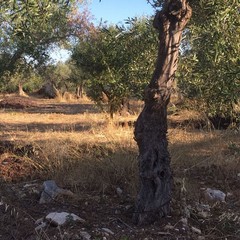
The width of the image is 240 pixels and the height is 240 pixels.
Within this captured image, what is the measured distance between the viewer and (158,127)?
430 cm

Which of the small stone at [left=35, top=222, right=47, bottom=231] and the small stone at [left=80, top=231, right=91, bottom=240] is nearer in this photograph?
the small stone at [left=80, top=231, right=91, bottom=240]

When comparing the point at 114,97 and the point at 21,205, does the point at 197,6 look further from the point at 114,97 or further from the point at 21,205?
the point at 114,97

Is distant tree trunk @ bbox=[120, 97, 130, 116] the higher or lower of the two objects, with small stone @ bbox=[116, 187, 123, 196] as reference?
higher

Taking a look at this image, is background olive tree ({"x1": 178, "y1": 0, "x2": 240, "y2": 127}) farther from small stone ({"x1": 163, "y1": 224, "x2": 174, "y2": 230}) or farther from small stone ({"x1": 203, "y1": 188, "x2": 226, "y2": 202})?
small stone ({"x1": 163, "y1": 224, "x2": 174, "y2": 230})

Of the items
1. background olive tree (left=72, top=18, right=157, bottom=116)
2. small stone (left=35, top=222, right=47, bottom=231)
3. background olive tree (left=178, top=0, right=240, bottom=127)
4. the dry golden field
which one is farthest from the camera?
background olive tree (left=72, top=18, right=157, bottom=116)

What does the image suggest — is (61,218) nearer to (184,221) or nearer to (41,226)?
(41,226)

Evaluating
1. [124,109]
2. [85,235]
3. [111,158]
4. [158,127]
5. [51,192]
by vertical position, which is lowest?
[85,235]

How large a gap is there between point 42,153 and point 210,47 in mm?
3273

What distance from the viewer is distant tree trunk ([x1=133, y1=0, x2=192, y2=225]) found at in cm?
426

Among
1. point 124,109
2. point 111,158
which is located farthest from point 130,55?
point 124,109

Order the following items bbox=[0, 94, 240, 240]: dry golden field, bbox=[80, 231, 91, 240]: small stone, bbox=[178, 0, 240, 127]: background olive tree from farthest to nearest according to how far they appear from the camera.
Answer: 1. bbox=[178, 0, 240, 127]: background olive tree
2. bbox=[0, 94, 240, 240]: dry golden field
3. bbox=[80, 231, 91, 240]: small stone

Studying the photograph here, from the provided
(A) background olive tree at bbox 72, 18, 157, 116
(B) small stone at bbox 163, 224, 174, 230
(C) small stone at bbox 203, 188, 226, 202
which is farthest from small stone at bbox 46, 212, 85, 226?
(A) background olive tree at bbox 72, 18, 157, 116

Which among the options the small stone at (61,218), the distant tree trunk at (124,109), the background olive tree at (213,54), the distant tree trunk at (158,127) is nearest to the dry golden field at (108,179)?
the small stone at (61,218)

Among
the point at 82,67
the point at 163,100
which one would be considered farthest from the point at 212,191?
the point at 82,67
